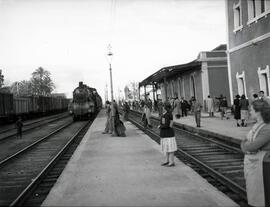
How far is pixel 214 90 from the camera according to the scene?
33.6m

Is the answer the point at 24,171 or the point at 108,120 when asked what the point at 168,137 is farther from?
the point at 108,120

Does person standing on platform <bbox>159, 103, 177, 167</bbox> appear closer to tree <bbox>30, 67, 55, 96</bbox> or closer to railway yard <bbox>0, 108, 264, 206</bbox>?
railway yard <bbox>0, 108, 264, 206</bbox>

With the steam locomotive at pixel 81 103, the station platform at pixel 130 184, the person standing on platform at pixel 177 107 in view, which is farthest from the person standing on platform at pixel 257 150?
the steam locomotive at pixel 81 103

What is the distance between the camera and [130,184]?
24.7 feet

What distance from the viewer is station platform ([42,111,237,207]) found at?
Result: 6.22 meters

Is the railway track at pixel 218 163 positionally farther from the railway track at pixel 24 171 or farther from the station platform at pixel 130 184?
the railway track at pixel 24 171

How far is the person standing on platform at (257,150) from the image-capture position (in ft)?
16.1

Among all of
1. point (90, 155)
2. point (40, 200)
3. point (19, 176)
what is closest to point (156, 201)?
point (40, 200)

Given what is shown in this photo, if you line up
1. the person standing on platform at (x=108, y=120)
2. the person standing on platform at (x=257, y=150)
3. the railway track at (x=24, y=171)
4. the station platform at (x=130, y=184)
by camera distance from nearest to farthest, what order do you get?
the person standing on platform at (x=257, y=150)
the station platform at (x=130, y=184)
the railway track at (x=24, y=171)
the person standing on platform at (x=108, y=120)

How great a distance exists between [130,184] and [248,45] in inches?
584

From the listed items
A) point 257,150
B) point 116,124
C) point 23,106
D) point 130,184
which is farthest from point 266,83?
point 23,106

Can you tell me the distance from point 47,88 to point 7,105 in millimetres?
86652

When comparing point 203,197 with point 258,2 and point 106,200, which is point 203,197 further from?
point 258,2

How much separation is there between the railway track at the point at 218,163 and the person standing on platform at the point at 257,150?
32.7 inches
